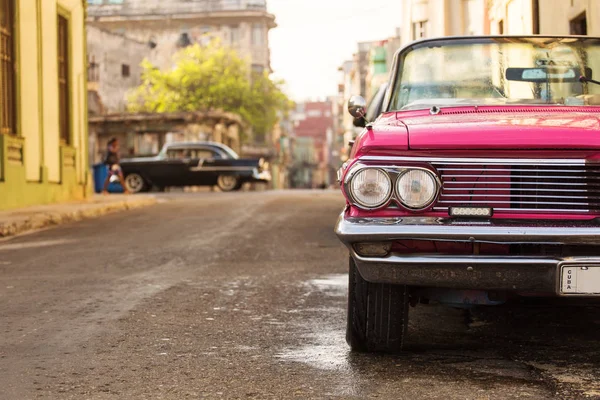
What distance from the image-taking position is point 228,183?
32.1 m

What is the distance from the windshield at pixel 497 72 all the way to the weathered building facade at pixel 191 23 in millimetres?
69824

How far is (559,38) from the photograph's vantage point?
6.18 metres

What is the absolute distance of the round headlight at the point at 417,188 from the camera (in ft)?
14.1

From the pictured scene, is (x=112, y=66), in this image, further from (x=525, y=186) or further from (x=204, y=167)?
(x=525, y=186)

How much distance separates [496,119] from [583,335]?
4.72 ft

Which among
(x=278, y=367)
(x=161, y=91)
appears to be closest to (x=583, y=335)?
(x=278, y=367)

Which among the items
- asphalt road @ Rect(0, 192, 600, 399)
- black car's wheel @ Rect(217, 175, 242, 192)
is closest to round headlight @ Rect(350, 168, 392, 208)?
asphalt road @ Rect(0, 192, 600, 399)

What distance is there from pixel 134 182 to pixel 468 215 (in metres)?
29.6

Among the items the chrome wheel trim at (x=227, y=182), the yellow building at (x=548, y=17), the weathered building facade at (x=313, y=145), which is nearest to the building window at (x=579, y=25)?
the yellow building at (x=548, y=17)

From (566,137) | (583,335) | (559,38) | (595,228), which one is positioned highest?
(559,38)

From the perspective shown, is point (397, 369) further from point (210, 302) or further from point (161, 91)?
point (161, 91)

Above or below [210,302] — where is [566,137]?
above

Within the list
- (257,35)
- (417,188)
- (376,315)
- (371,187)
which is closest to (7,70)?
(376,315)

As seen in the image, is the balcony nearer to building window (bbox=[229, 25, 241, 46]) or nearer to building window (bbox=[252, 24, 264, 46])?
building window (bbox=[252, 24, 264, 46])
